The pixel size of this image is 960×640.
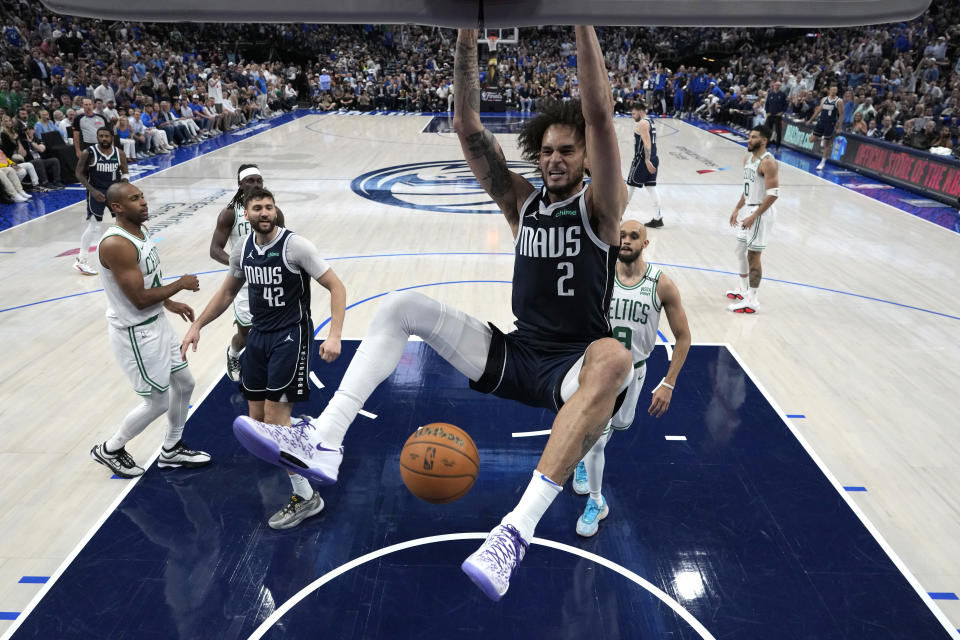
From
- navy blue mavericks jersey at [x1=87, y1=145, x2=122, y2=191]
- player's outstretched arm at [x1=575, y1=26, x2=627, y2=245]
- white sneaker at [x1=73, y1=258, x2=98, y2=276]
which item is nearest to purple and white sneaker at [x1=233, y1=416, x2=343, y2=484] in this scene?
player's outstretched arm at [x1=575, y1=26, x2=627, y2=245]

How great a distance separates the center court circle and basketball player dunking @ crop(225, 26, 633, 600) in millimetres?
1149

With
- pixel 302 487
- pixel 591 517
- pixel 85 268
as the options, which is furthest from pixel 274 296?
pixel 85 268

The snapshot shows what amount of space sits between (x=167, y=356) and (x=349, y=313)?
3167mm

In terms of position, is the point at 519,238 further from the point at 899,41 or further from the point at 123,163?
the point at 899,41

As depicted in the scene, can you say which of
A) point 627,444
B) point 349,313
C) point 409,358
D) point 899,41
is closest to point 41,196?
point 349,313

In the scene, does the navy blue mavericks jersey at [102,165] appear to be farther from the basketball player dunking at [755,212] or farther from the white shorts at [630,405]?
the basketball player dunking at [755,212]

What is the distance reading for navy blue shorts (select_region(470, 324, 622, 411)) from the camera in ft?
9.90

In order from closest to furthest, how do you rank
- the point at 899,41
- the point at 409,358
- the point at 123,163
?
the point at 409,358, the point at 123,163, the point at 899,41

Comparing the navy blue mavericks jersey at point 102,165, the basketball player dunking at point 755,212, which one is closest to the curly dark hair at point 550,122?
the basketball player dunking at point 755,212

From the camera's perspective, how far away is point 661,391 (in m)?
4.06

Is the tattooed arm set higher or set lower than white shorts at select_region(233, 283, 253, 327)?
higher

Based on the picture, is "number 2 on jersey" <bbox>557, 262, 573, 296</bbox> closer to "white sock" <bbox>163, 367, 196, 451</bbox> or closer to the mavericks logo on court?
"white sock" <bbox>163, 367, 196, 451</bbox>

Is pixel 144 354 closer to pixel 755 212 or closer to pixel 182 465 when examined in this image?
pixel 182 465

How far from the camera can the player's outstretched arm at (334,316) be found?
3.34 meters
